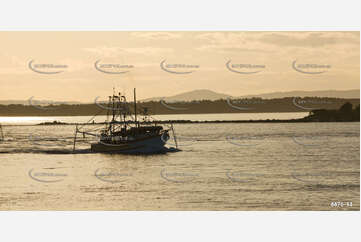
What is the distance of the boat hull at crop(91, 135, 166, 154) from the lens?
34.0 metres

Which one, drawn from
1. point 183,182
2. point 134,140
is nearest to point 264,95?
point 183,182

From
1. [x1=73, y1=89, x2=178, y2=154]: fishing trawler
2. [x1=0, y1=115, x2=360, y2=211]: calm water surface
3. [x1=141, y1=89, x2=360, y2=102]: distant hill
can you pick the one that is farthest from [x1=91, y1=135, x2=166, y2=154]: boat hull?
[x1=141, y1=89, x2=360, y2=102]: distant hill

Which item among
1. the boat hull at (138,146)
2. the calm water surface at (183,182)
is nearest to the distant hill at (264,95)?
the calm water surface at (183,182)

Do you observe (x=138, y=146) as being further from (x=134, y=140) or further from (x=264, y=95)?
(x=264, y=95)

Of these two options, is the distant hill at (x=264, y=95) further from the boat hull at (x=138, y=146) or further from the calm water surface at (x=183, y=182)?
the boat hull at (x=138, y=146)

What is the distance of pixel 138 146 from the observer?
34.8 meters

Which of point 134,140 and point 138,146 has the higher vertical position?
point 134,140

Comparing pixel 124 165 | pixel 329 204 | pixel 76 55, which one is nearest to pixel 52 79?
pixel 76 55

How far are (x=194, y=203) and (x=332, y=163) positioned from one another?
13.5 m

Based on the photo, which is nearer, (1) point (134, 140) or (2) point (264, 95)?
(2) point (264, 95)

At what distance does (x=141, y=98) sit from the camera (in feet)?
60.4

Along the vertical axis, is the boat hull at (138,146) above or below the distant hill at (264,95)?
above

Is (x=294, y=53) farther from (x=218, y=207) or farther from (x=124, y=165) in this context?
(x=124, y=165)

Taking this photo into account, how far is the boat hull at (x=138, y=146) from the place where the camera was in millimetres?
33966
